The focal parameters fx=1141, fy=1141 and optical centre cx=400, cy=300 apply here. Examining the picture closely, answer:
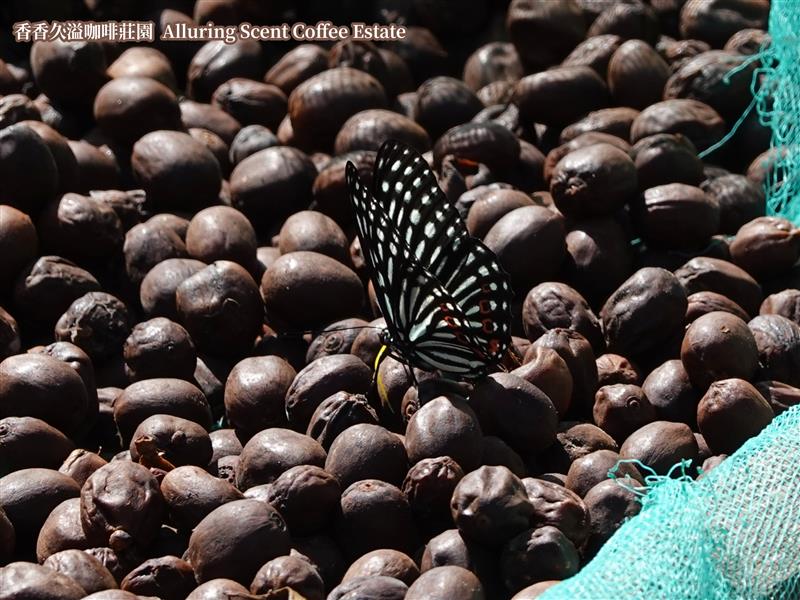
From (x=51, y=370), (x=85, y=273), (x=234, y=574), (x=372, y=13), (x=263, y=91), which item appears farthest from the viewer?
(x=372, y=13)

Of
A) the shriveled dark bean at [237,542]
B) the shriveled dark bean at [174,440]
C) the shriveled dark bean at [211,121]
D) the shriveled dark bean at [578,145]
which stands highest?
the shriveled dark bean at [211,121]

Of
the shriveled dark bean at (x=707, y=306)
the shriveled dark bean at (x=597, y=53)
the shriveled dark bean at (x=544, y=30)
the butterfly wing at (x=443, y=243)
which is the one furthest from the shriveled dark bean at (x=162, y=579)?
the shriveled dark bean at (x=544, y=30)

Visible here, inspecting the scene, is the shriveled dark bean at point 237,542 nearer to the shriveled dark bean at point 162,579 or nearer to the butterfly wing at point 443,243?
the shriveled dark bean at point 162,579

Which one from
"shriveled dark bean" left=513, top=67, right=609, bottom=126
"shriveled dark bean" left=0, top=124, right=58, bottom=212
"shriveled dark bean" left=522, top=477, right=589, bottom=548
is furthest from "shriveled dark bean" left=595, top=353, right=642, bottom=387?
"shriveled dark bean" left=0, top=124, right=58, bottom=212

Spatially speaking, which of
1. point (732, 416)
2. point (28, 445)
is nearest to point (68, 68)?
point (28, 445)

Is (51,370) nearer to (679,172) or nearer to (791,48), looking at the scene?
(679,172)

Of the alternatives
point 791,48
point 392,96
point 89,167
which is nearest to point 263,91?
point 392,96

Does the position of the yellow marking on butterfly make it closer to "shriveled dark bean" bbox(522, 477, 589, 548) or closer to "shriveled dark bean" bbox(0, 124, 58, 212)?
"shriveled dark bean" bbox(522, 477, 589, 548)
